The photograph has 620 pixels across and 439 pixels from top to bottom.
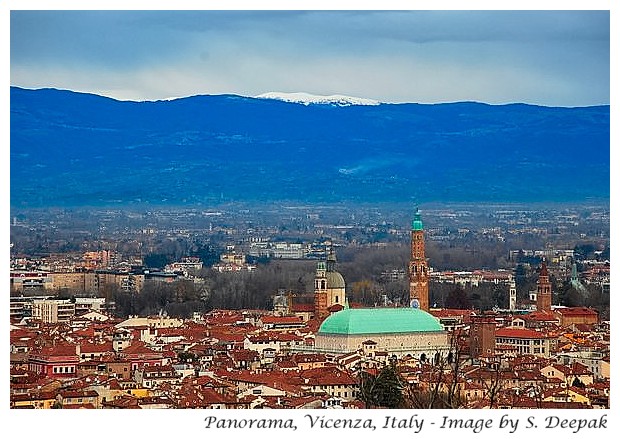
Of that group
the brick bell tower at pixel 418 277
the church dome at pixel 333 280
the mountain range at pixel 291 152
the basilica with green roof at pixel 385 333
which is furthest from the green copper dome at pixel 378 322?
the mountain range at pixel 291 152

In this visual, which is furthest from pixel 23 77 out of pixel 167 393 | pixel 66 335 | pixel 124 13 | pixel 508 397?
pixel 508 397

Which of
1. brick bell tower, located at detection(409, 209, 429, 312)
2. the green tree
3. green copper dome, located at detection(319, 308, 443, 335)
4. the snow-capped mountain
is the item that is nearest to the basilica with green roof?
green copper dome, located at detection(319, 308, 443, 335)

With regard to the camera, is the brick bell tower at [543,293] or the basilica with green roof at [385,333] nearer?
the basilica with green roof at [385,333]

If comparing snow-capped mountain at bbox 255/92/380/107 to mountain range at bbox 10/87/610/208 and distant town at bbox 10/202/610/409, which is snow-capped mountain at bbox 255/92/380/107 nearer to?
mountain range at bbox 10/87/610/208

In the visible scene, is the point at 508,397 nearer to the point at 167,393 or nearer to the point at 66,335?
the point at 167,393

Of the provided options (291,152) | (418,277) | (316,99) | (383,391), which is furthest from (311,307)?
(383,391)

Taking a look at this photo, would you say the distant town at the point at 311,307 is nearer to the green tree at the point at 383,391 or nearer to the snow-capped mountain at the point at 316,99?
the green tree at the point at 383,391

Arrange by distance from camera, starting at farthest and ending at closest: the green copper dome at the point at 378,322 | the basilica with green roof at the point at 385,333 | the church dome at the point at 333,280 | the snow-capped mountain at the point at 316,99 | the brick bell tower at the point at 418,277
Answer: the snow-capped mountain at the point at 316,99 → the church dome at the point at 333,280 → the brick bell tower at the point at 418,277 → the green copper dome at the point at 378,322 → the basilica with green roof at the point at 385,333
